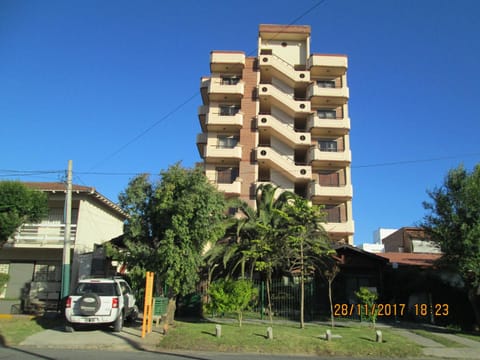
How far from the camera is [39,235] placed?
23938mm

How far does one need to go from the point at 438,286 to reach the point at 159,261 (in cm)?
1501

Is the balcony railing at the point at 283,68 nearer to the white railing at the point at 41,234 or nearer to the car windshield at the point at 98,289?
the white railing at the point at 41,234

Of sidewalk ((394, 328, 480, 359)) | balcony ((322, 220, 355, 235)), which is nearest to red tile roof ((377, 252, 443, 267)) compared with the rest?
balcony ((322, 220, 355, 235))

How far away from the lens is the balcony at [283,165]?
126ft

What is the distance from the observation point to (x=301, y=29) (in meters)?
43.9

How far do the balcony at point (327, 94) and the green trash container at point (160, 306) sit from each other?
97.8 ft

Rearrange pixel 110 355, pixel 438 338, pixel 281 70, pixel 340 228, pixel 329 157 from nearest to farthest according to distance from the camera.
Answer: pixel 110 355 < pixel 438 338 < pixel 340 228 < pixel 329 157 < pixel 281 70

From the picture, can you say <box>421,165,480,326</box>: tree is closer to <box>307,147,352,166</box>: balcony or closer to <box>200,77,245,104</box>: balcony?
<box>307,147,352,166</box>: balcony

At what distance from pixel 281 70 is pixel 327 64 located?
15.6 feet

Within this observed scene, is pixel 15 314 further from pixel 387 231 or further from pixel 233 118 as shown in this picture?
pixel 387 231

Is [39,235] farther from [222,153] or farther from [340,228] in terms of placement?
[340,228]

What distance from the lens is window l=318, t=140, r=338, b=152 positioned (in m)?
40.8

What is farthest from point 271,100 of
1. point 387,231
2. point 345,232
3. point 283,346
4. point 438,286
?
point 387,231

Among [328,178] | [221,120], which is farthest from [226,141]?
[328,178]
